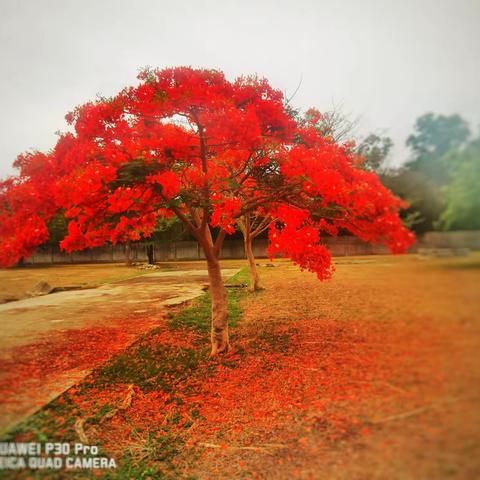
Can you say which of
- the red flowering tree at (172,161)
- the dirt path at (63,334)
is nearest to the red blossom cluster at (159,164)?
the red flowering tree at (172,161)

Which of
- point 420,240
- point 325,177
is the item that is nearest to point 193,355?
point 325,177

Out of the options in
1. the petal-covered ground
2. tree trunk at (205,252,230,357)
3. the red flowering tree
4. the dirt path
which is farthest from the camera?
tree trunk at (205,252,230,357)

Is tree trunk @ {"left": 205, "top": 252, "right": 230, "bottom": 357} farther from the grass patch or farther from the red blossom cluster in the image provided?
the red blossom cluster

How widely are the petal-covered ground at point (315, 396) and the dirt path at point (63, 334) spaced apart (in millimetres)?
392

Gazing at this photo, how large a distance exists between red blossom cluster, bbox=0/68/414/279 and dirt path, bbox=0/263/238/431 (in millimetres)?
1915

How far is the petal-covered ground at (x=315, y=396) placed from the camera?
1.51 meters

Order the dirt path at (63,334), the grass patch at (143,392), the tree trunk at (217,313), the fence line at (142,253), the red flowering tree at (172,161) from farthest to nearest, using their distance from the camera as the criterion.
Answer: the fence line at (142,253), the tree trunk at (217,313), the dirt path at (63,334), the red flowering tree at (172,161), the grass patch at (143,392)

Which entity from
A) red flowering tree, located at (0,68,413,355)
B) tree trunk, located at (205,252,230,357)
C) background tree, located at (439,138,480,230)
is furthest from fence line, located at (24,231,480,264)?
background tree, located at (439,138,480,230)

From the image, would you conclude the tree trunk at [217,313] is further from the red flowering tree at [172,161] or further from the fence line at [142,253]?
the fence line at [142,253]

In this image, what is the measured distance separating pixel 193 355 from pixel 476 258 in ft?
17.7

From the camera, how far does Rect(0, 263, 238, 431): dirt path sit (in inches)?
187

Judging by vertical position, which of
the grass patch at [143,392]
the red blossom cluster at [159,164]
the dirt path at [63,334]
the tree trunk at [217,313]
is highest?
the red blossom cluster at [159,164]

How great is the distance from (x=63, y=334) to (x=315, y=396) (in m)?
6.40

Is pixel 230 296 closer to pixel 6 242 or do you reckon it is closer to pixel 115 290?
pixel 115 290
